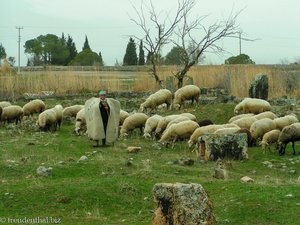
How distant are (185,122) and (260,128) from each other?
2.31 m

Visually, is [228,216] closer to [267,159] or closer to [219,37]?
[267,159]

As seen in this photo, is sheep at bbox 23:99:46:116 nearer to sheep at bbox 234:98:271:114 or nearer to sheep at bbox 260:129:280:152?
sheep at bbox 234:98:271:114

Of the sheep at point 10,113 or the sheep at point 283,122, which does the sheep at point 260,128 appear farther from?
the sheep at point 10,113

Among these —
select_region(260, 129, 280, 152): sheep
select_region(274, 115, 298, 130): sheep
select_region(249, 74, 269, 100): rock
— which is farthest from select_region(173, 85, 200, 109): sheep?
select_region(260, 129, 280, 152): sheep

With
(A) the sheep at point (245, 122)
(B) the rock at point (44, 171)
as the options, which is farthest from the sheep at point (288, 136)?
(B) the rock at point (44, 171)

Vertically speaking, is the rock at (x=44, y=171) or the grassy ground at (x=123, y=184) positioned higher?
the rock at (x=44, y=171)

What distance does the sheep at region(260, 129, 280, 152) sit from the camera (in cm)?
1627

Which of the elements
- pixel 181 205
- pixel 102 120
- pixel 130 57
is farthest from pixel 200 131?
pixel 130 57

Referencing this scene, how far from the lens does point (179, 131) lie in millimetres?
17703

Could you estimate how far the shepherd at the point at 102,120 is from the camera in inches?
696

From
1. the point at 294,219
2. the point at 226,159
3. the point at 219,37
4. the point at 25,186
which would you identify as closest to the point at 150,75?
the point at 219,37

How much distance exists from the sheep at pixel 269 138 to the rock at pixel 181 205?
9.25 metres

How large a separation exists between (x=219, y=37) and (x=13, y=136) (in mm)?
14206

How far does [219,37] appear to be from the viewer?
30141 mm
